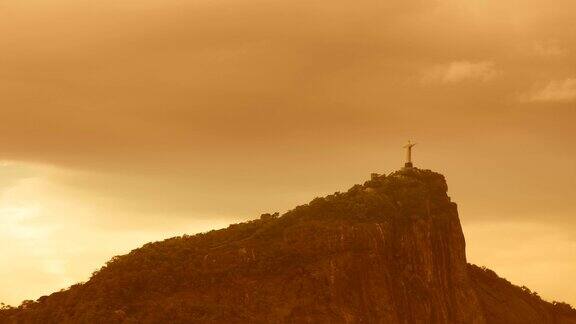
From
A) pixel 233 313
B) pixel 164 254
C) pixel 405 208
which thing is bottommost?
pixel 233 313

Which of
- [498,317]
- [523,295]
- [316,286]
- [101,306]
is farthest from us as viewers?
[523,295]

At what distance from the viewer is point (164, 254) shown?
3371 inches

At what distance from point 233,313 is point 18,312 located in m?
16.8

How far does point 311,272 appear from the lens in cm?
8475

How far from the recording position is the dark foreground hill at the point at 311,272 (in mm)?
80562

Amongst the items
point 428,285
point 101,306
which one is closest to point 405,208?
point 428,285

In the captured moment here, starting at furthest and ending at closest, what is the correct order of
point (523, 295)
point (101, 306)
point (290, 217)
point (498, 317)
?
point (523, 295), point (498, 317), point (290, 217), point (101, 306)

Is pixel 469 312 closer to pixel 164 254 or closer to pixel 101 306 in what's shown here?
pixel 164 254

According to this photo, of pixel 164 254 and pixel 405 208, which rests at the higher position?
pixel 405 208

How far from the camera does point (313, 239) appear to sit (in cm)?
8706

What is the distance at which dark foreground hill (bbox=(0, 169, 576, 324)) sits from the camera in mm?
80562

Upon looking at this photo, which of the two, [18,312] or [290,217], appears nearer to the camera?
[18,312]

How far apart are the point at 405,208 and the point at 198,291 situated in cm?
2194

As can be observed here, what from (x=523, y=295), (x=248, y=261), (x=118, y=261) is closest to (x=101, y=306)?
(x=118, y=261)
